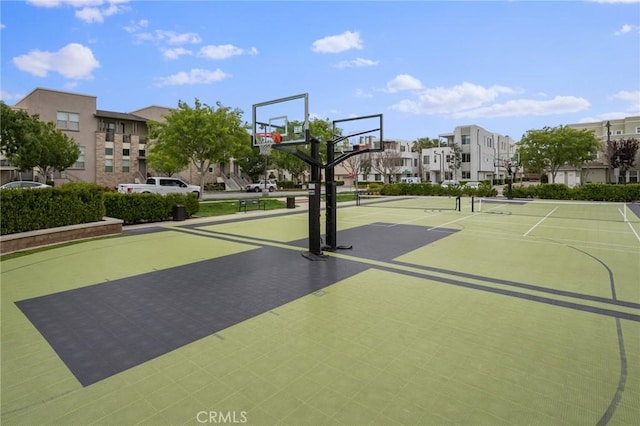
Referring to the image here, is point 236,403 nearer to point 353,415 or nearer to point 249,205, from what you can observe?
point 353,415

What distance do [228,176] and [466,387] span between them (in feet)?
165

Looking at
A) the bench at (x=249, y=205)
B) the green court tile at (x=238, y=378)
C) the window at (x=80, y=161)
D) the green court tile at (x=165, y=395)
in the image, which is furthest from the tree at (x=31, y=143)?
the green court tile at (x=238, y=378)

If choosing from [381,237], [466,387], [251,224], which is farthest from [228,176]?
[466,387]

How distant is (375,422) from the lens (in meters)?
2.95

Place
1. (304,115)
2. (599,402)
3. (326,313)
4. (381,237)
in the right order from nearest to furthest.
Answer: (599,402) < (326,313) < (304,115) < (381,237)

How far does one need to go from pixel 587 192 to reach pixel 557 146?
12451mm

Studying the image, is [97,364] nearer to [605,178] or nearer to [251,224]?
[251,224]

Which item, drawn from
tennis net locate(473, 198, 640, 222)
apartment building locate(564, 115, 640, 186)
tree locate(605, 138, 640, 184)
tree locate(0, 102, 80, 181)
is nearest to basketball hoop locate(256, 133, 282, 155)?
tennis net locate(473, 198, 640, 222)

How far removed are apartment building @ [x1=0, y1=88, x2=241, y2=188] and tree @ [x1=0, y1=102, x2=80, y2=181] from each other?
3.25 meters

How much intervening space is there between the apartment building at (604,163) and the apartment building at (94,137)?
56642 millimetres

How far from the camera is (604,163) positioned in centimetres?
5253

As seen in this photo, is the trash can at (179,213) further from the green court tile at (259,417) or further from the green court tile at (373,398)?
the green court tile at (373,398)

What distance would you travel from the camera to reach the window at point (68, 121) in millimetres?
34906

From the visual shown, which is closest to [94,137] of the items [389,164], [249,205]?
[249,205]
